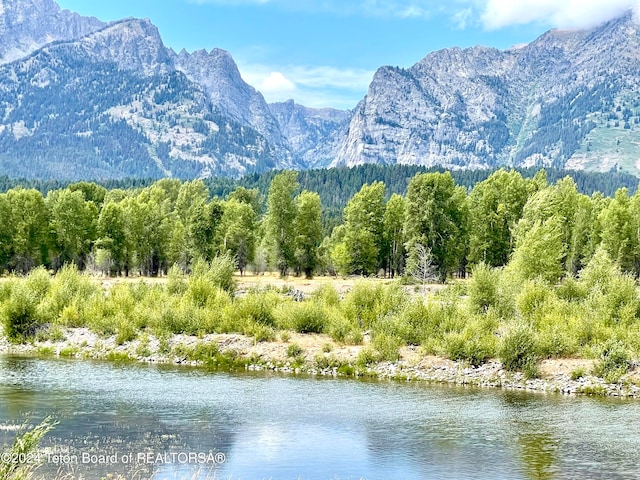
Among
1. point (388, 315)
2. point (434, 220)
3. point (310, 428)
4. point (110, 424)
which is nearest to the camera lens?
point (110, 424)

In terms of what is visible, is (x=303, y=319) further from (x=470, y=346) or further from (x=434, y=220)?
(x=434, y=220)

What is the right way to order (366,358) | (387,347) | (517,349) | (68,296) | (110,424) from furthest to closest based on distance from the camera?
(68,296) → (387,347) → (366,358) → (517,349) → (110,424)

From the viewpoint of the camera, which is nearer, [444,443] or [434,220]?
[444,443]

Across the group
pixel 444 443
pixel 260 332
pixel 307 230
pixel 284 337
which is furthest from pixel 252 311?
pixel 307 230

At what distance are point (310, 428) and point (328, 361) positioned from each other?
1913 cm

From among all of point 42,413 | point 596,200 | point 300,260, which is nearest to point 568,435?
point 42,413

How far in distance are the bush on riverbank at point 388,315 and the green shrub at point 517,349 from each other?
0.08m

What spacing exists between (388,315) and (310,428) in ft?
85.4

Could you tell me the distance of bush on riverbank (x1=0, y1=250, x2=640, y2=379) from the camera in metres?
55.8

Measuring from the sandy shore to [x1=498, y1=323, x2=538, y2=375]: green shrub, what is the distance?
0.85 metres

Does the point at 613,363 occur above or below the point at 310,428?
above

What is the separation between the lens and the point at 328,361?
57688 mm

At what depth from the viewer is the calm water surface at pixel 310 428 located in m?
31.7

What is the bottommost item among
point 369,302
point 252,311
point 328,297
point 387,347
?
point 387,347
